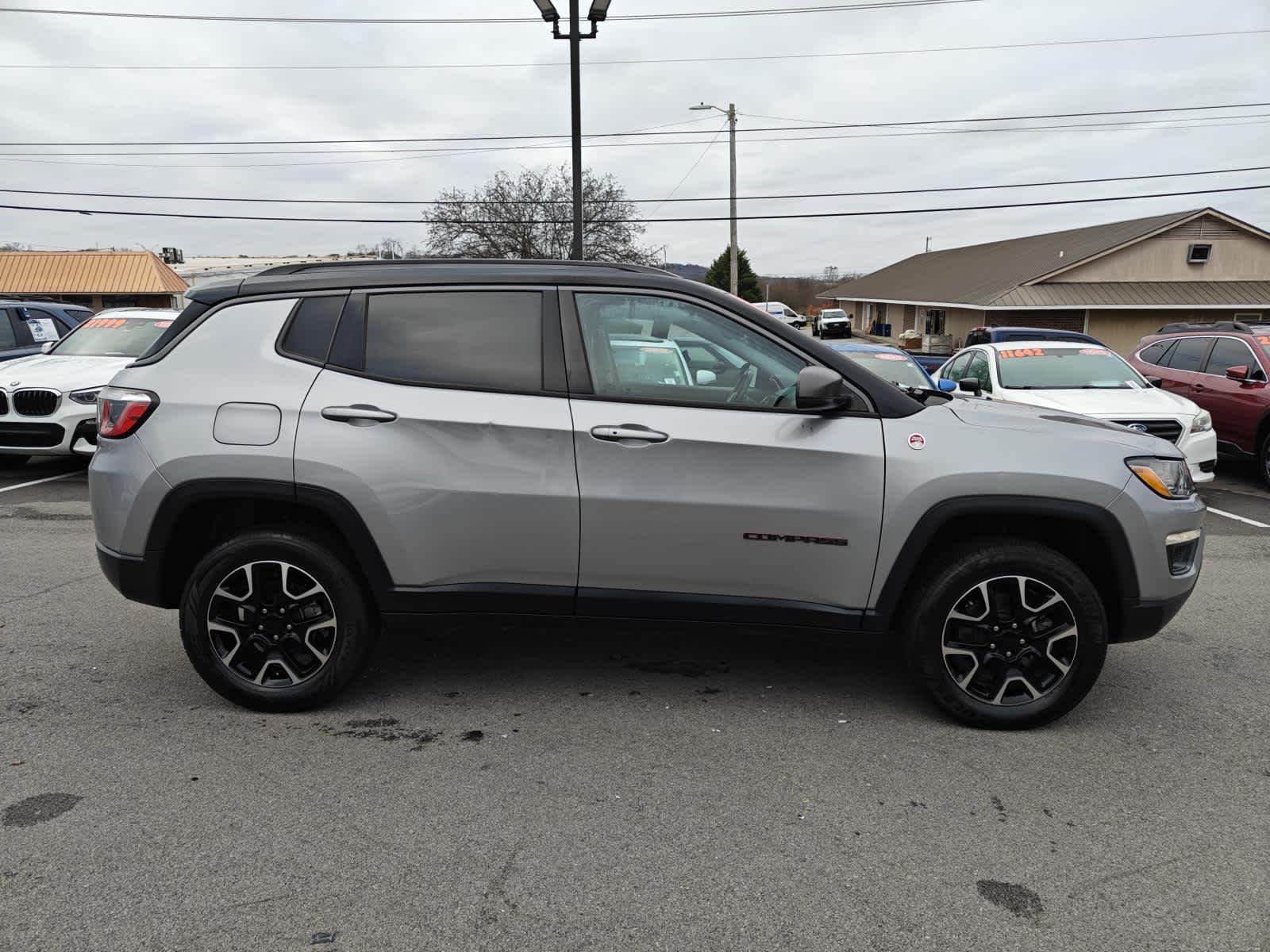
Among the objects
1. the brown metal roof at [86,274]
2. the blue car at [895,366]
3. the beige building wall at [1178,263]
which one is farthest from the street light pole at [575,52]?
the brown metal roof at [86,274]

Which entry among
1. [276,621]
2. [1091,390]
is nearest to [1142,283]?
[1091,390]

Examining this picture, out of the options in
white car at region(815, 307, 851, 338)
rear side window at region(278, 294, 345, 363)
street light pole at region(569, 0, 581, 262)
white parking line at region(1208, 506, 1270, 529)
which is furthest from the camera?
white car at region(815, 307, 851, 338)

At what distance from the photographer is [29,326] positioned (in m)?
12.1

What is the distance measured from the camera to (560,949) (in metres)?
2.45

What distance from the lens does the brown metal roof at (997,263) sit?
38250 millimetres

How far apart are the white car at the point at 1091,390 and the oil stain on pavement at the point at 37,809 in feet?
24.2

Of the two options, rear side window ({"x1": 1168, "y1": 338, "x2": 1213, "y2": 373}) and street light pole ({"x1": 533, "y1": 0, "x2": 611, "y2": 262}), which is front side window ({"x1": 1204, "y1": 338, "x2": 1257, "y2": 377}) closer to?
rear side window ({"x1": 1168, "y1": 338, "x2": 1213, "y2": 373})

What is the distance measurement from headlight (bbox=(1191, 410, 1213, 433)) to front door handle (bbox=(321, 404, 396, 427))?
8.07m

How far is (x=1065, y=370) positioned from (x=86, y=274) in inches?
2301

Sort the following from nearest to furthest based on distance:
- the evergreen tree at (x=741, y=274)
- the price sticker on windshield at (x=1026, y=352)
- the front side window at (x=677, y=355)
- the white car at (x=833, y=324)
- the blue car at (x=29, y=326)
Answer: the front side window at (x=677, y=355) → the price sticker on windshield at (x=1026, y=352) → the blue car at (x=29, y=326) → the white car at (x=833, y=324) → the evergreen tree at (x=741, y=274)

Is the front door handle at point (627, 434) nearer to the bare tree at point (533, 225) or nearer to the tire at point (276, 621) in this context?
the tire at point (276, 621)

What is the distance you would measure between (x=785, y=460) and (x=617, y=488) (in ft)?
2.20

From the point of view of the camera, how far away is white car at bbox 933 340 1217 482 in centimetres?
861

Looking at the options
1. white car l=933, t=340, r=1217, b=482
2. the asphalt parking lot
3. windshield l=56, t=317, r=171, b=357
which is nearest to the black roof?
the asphalt parking lot
